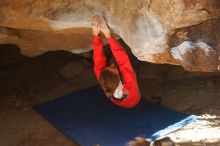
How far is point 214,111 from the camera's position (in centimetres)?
337

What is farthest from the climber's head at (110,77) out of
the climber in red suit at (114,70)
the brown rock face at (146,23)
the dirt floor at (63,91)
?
the dirt floor at (63,91)

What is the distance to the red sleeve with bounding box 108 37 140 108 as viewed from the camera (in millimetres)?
2883

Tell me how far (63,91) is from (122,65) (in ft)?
3.65

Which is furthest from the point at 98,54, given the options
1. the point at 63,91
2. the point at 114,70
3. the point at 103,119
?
the point at 63,91

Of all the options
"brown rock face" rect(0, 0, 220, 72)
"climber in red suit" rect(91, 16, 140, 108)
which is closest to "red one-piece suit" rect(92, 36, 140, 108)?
"climber in red suit" rect(91, 16, 140, 108)

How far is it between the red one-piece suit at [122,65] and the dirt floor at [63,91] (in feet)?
1.47

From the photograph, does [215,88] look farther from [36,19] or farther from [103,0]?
[36,19]

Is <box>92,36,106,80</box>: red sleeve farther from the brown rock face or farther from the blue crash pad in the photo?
the blue crash pad

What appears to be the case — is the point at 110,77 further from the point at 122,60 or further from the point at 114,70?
the point at 122,60

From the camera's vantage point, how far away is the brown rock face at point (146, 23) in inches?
90.7

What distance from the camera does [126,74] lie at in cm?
304

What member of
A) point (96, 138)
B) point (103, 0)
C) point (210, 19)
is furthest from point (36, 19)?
point (210, 19)

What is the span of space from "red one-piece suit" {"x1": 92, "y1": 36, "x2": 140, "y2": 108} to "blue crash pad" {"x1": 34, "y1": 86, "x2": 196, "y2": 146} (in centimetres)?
16

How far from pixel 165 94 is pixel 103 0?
138 centimetres
